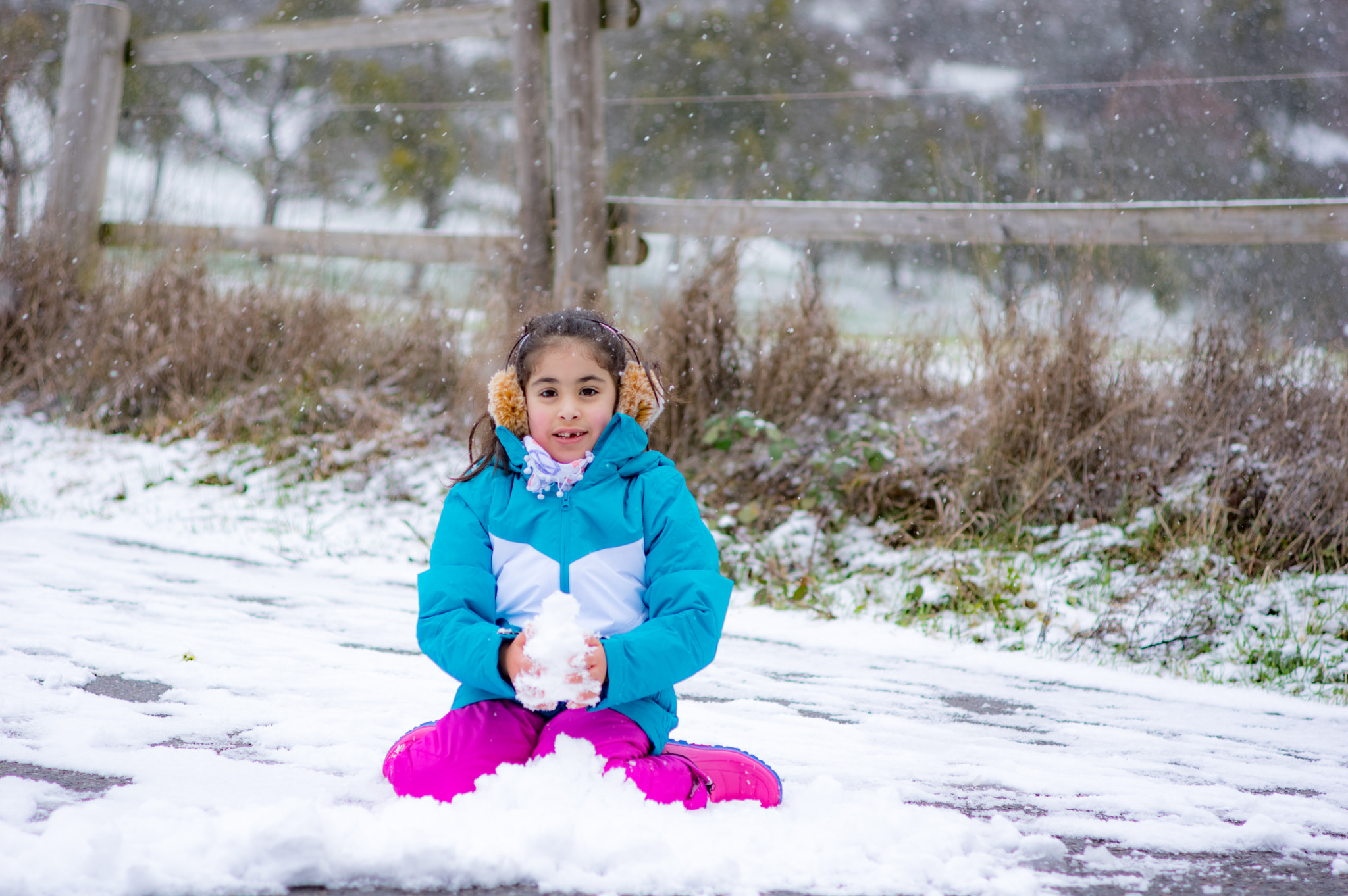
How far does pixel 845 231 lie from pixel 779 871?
13.7 ft

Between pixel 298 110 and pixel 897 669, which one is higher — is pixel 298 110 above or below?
above

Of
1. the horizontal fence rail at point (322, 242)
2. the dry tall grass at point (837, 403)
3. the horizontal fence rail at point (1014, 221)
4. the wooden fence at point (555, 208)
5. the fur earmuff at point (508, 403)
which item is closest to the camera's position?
the fur earmuff at point (508, 403)

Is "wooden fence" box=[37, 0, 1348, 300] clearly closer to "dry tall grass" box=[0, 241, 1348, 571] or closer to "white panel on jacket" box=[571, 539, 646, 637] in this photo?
"dry tall grass" box=[0, 241, 1348, 571]

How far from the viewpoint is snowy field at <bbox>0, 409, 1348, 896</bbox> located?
5.50 feet

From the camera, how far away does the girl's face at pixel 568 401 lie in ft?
6.88

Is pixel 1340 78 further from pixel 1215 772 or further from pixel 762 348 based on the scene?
pixel 1215 772

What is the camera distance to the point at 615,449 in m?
2.10

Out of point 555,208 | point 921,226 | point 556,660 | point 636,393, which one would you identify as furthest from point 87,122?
point 556,660

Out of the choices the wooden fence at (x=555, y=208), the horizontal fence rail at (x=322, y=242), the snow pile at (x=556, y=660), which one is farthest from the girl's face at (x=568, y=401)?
the horizontal fence rail at (x=322, y=242)

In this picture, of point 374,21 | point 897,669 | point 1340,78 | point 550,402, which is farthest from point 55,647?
point 1340,78

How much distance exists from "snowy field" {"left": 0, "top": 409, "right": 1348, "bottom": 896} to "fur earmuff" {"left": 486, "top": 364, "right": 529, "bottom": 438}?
25.9 inches

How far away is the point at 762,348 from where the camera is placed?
5.52 m

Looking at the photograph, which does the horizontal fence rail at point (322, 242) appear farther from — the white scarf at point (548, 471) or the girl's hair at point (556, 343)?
the white scarf at point (548, 471)

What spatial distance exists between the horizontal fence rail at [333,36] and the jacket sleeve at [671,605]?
498cm
